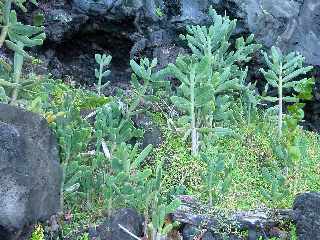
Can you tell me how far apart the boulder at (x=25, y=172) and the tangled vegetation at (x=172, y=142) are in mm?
292

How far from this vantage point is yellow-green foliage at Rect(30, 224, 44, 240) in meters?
4.12

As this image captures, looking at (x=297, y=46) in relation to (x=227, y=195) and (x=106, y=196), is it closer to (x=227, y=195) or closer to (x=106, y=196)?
(x=227, y=195)

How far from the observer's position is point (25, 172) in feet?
12.7

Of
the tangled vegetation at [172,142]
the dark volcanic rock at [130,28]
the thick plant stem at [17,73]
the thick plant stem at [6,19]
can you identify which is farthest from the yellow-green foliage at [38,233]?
the dark volcanic rock at [130,28]

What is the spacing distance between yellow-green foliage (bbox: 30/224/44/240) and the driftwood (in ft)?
3.76

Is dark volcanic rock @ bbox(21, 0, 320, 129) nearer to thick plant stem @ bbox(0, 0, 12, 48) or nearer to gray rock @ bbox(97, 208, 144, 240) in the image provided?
thick plant stem @ bbox(0, 0, 12, 48)

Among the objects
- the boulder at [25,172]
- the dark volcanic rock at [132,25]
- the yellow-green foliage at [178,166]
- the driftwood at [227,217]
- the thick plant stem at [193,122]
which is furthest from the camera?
the dark volcanic rock at [132,25]

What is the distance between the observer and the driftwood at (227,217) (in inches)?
185

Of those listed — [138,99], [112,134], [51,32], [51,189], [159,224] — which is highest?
[51,32]

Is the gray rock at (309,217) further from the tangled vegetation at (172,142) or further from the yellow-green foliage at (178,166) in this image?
the yellow-green foliage at (178,166)

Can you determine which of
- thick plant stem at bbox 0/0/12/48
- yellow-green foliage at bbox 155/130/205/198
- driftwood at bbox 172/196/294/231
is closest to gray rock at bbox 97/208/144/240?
driftwood at bbox 172/196/294/231

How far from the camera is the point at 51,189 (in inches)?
164

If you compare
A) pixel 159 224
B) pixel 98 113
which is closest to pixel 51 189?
pixel 159 224

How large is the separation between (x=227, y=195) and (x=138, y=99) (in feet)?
4.86
